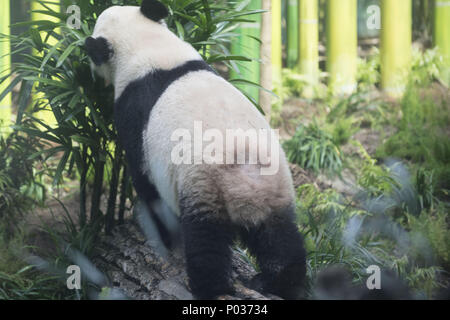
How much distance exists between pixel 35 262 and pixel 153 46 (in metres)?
1.53

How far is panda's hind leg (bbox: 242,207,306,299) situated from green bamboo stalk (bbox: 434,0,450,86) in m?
4.06

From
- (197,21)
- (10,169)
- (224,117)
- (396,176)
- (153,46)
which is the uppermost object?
(197,21)

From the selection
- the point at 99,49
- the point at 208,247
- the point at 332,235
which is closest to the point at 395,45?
the point at 332,235

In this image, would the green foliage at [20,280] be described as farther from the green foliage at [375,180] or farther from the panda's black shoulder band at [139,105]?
the green foliage at [375,180]

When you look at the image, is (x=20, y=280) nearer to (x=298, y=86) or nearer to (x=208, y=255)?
(x=208, y=255)

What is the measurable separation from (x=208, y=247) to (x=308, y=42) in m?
4.68

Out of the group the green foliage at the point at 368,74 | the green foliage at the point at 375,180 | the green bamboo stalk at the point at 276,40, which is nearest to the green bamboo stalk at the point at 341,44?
the green foliage at the point at 368,74

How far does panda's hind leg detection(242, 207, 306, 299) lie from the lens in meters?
2.07

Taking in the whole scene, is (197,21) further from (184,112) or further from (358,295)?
Result: (358,295)

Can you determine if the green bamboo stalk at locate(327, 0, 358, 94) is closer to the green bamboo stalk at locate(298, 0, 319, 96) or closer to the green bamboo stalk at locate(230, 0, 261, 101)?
the green bamboo stalk at locate(298, 0, 319, 96)

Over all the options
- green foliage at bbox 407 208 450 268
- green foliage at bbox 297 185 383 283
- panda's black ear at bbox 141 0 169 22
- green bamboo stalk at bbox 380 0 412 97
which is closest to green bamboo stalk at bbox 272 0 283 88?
green bamboo stalk at bbox 380 0 412 97

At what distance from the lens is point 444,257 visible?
10.1ft

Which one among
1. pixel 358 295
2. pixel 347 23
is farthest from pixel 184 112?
pixel 347 23

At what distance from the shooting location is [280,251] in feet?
6.77
